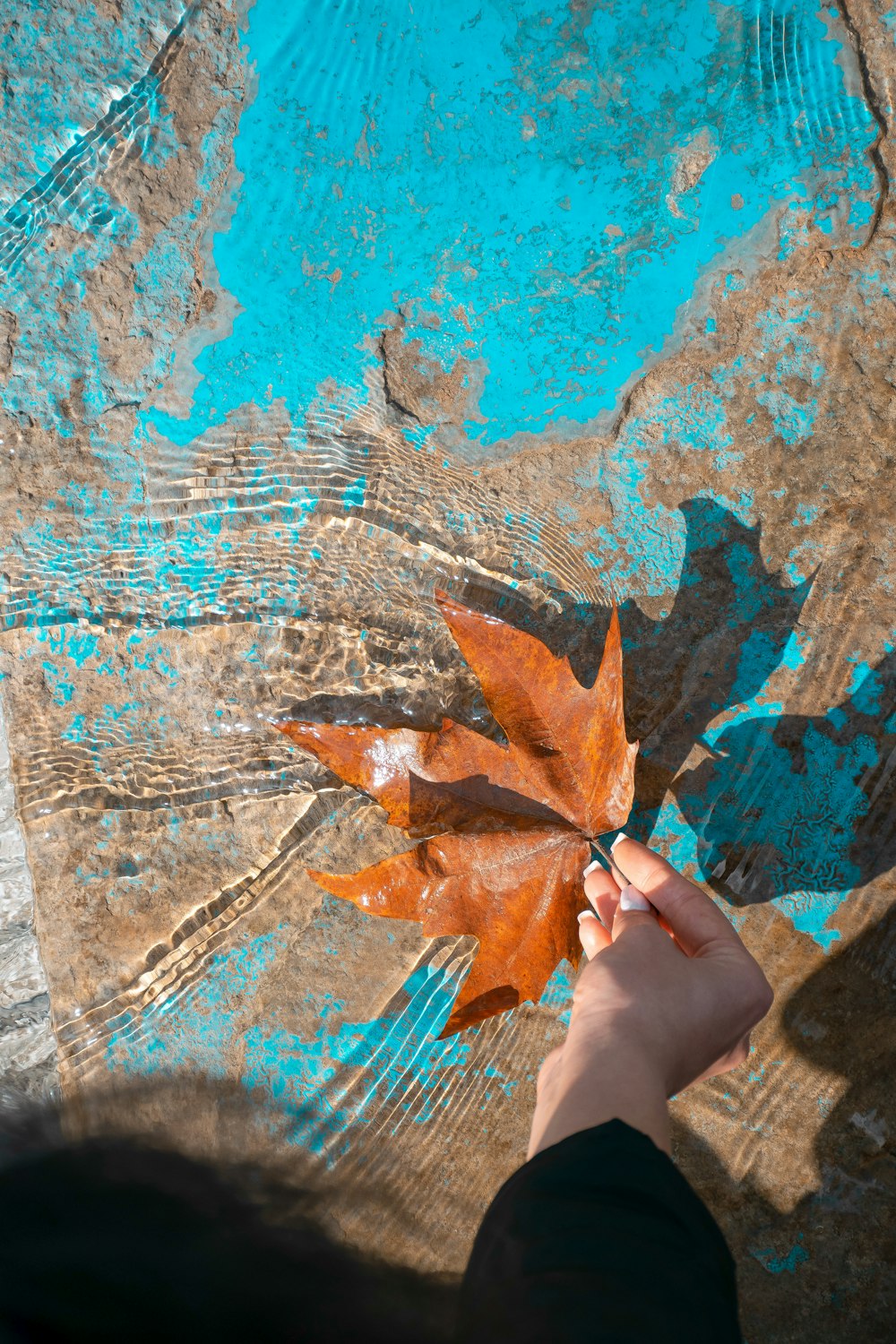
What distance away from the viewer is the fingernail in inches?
62.6

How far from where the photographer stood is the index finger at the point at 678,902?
1.52m

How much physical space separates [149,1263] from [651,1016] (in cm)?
81

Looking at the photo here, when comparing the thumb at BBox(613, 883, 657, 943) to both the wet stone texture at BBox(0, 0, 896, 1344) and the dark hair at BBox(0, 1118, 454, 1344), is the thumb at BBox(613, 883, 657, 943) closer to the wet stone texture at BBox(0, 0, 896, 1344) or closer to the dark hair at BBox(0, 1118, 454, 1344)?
the wet stone texture at BBox(0, 0, 896, 1344)

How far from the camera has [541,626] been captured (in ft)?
6.83

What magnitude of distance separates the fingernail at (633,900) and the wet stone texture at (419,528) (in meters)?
0.44

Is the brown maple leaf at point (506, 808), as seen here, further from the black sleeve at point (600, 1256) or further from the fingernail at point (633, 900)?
the black sleeve at point (600, 1256)

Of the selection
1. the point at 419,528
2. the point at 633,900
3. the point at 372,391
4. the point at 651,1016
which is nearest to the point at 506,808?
the point at 633,900

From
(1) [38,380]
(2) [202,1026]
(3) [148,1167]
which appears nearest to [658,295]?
(1) [38,380]

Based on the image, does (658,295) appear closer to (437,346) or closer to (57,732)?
(437,346)

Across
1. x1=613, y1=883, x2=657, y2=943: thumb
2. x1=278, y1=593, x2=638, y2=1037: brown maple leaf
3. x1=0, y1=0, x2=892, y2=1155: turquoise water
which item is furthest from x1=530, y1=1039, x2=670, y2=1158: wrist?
x1=0, y1=0, x2=892, y2=1155: turquoise water

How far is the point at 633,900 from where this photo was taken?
1599 mm

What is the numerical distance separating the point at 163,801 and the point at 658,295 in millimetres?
1899

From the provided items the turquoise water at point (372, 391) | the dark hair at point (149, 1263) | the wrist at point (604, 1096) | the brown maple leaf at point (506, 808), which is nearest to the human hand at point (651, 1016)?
the wrist at point (604, 1096)

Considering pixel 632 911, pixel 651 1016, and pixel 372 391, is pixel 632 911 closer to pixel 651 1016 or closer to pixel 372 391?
pixel 651 1016
